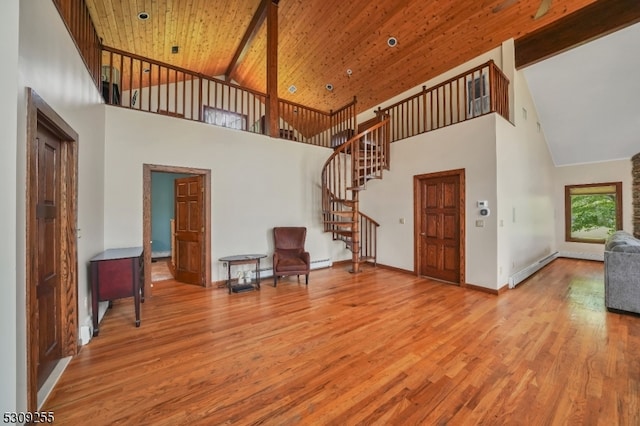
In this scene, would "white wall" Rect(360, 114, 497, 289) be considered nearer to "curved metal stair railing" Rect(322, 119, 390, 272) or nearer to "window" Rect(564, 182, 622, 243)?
"curved metal stair railing" Rect(322, 119, 390, 272)

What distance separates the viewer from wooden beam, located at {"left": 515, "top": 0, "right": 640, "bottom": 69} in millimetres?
3922

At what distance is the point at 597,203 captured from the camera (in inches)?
256

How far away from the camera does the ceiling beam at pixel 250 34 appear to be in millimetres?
5145

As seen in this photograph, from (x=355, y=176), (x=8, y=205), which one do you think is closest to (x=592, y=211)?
(x=355, y=176)

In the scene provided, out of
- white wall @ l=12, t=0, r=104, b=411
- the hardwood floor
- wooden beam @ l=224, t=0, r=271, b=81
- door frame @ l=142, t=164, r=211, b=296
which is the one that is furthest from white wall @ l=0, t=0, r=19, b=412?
wooden beam @ l=224, t=0, r=271, b=81

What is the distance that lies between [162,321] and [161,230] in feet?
16.9

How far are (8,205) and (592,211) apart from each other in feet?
33.5

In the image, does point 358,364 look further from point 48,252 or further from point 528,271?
point 528,271

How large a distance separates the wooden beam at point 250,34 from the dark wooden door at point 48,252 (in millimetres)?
4697

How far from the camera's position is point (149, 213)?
3777 mm

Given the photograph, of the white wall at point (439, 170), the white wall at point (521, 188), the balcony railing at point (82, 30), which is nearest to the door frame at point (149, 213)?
the balcony railing at point (82, 30)

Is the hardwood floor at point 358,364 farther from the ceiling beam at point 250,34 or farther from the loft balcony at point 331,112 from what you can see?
the ceiling beam at point 250,34

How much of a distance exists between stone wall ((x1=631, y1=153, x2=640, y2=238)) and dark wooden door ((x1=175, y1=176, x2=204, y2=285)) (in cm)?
938

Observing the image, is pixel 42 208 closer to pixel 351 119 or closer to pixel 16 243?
pixel 16 243
